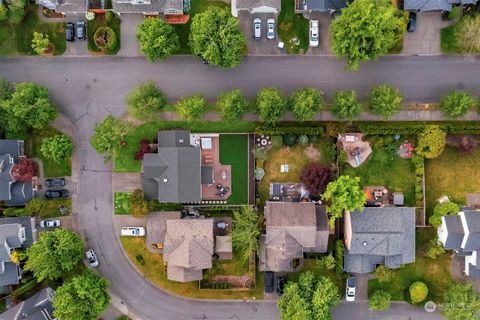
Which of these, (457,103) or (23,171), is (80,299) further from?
(457,103)

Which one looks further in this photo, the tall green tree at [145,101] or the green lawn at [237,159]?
the green lawn at [237,159]

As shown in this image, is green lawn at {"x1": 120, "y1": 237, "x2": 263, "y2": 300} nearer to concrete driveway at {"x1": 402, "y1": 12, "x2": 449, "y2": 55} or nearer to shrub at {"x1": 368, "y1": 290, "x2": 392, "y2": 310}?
shrub at {"x1": 368, "y1": 290, "x2": 392, "y2": 310}

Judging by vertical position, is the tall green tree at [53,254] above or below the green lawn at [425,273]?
above

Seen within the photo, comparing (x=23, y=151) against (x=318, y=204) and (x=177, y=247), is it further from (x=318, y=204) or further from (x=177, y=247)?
(x=318, y=204)

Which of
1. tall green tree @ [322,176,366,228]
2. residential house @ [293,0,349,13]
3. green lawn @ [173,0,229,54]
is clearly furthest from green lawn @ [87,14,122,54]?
tall green tree @ [322,176,366,228]

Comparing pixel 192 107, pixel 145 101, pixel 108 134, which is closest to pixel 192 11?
pixel 192 107

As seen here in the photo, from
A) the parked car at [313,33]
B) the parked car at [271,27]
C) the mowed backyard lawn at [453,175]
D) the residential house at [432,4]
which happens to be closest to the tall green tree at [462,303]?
the mowed backyard lawn at [453,175]

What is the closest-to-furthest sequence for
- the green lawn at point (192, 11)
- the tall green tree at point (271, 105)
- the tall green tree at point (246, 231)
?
the tall green tree at point (271, 105)
the tall green tree at point (246, 231)
the green lawn at point (192, 11)

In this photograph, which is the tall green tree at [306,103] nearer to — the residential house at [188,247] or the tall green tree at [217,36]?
the tall green tree at [217,36]
